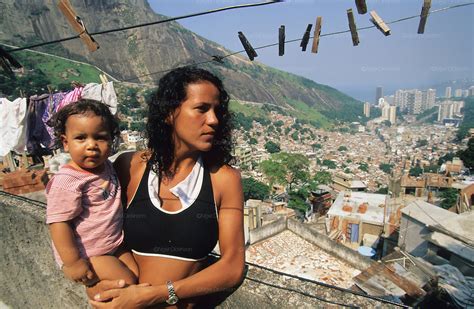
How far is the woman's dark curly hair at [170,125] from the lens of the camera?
4.58 feet

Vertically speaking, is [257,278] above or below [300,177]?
above

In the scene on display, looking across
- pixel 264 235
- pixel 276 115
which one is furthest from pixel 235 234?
pixel 276 115

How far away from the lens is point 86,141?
1.36 meters

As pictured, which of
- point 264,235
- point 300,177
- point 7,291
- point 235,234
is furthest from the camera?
point 300,177

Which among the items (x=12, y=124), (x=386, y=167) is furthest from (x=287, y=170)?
(x=12, y=124)

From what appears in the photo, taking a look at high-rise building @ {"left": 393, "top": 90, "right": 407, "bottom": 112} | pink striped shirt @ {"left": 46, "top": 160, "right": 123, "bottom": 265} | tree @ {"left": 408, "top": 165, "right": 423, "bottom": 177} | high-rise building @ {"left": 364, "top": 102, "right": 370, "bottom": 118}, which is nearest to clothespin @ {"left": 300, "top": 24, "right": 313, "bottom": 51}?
pink striped shirt @ {"left": 46, "top": 160, "right": 123, "bottom": 265}

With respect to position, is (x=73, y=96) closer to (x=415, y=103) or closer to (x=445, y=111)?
(x=445, y=111)

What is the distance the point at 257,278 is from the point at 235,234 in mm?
325

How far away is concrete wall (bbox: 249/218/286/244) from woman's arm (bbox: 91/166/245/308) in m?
9.20

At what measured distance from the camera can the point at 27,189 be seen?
3480mm

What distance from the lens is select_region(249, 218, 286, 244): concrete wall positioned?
33.7 ft

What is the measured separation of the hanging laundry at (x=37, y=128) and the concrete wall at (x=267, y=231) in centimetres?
695

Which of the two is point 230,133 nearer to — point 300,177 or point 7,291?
point 7,291

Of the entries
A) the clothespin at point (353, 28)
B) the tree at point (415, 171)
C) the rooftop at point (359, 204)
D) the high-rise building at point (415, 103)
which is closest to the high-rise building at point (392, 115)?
the high-rise building at point (415, 103)
